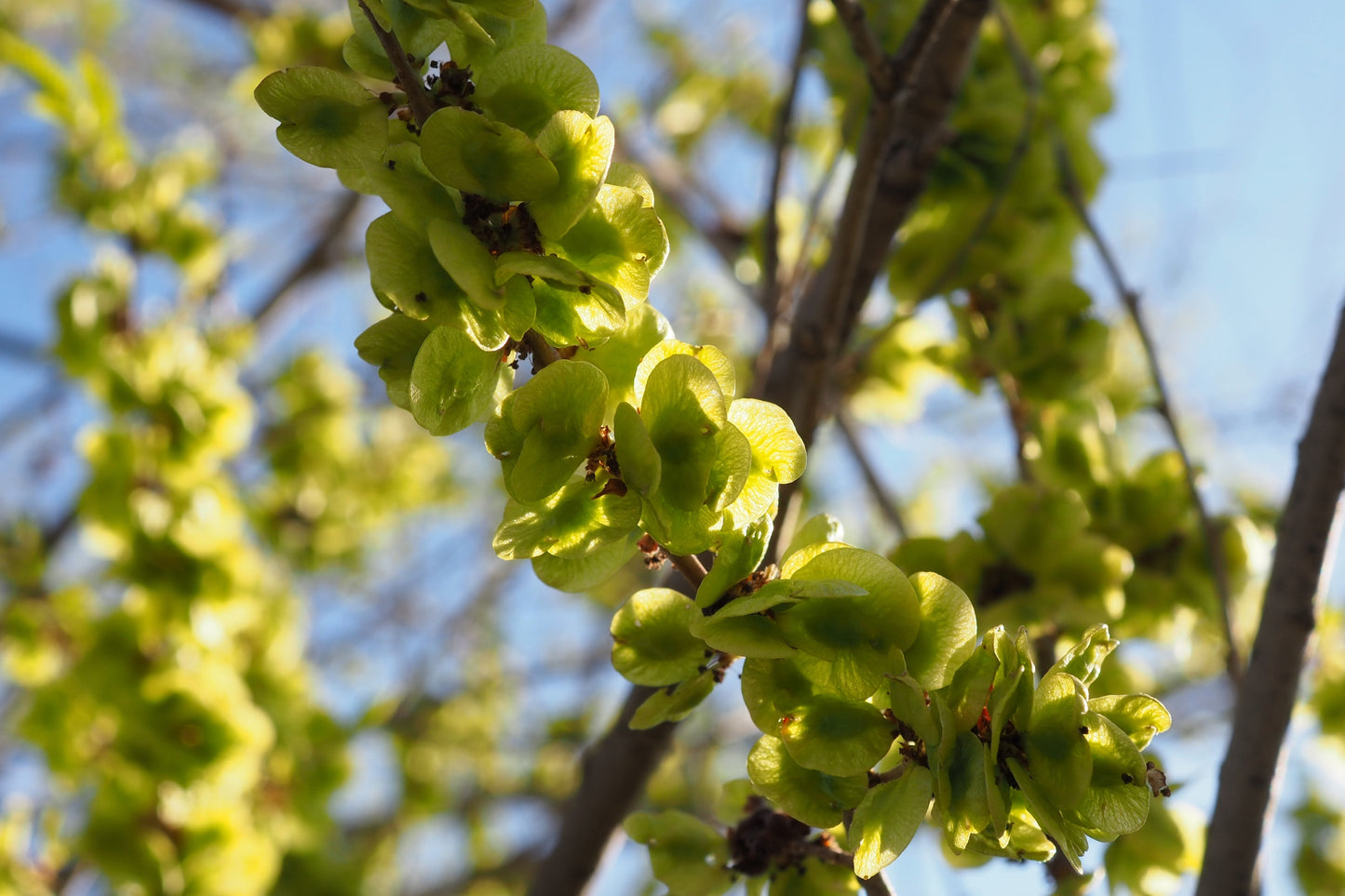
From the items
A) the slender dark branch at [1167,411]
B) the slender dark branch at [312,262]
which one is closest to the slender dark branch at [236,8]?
the slender dark branch at [312,262]

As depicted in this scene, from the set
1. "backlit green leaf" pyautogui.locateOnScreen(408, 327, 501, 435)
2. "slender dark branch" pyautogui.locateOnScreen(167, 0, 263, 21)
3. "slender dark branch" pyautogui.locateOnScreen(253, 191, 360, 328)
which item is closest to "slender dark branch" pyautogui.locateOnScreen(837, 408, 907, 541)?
"backlit green leaf" pyautogui.locateOnScreen(408, 327, 501, 435)

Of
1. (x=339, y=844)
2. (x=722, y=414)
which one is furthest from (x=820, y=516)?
(x=339, y=844)

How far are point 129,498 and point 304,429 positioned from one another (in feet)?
3.34

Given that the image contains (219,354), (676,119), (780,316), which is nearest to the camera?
(780,316)

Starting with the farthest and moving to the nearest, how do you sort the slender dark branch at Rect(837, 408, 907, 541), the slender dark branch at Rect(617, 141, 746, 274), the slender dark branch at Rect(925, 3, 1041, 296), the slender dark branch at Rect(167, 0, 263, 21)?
1. the slender dark branch at Rect(167, 0, 263, 21)
2. the slender dark branch at Rect(617, 141, 746, 274)
3. the slender dark branch at Rect(837, 408, 907, 541)
4. the slender dark branch at Rect(925, 3, 1041, 296)

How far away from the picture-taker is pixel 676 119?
10.2 ft

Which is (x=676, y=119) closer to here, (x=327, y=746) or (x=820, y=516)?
(x=327, y=746)

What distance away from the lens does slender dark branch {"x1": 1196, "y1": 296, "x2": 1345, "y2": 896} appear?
3.47 ft

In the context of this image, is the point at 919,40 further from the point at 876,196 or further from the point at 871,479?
the point at 871,479

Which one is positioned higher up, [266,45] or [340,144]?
[340,144]

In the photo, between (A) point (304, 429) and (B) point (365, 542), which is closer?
(A) point (304, 429)

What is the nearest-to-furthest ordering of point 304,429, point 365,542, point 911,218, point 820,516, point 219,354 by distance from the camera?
point 820,516, point 911,218, point 219,354, point 304,429, point 365,542

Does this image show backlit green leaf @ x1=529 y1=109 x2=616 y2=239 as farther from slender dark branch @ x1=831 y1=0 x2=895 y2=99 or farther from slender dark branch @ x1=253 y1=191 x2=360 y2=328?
slender dark branch @ x1=253 y1=191 x2=360 y2=328

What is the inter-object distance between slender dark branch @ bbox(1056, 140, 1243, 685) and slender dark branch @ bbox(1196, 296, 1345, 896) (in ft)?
0.53
